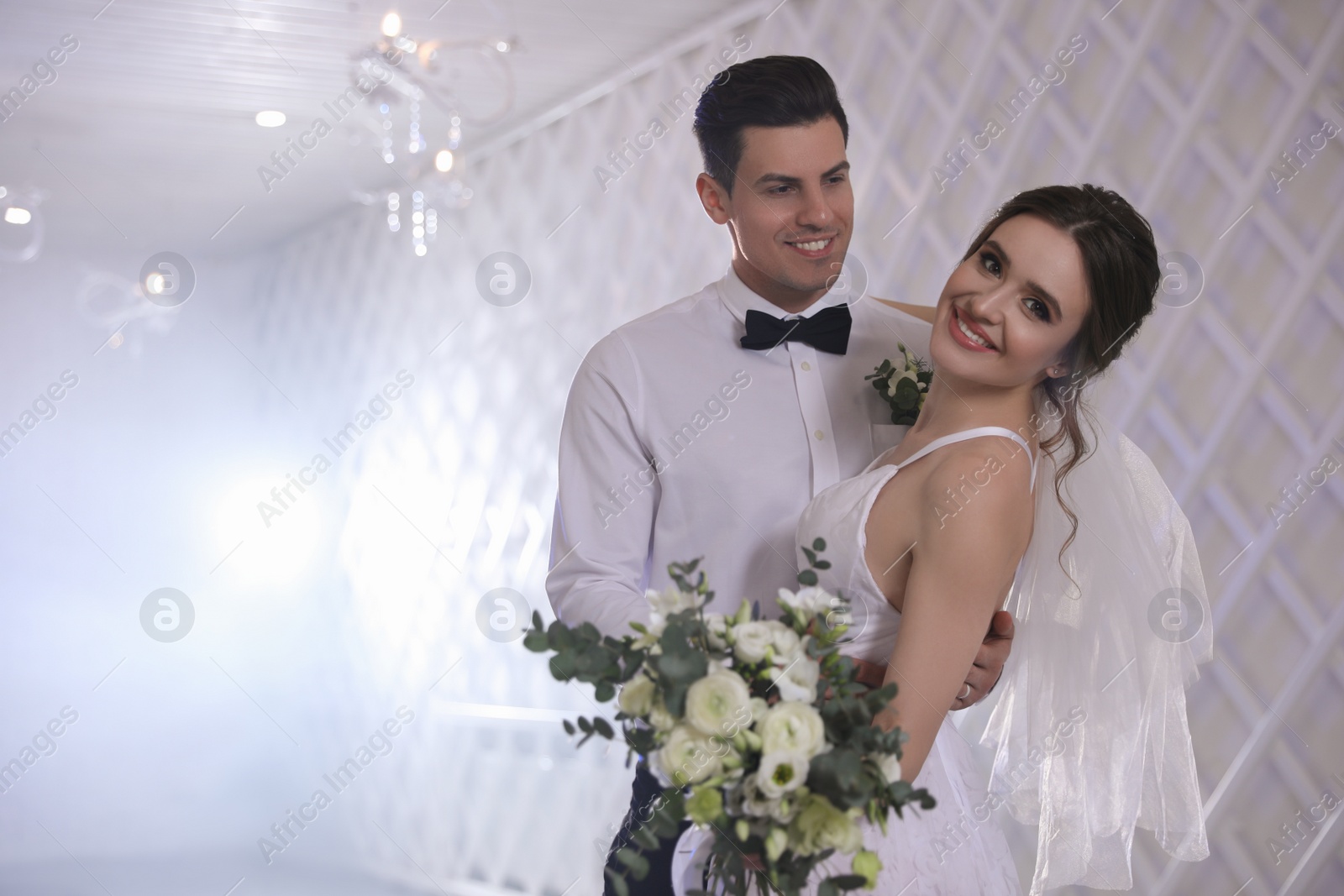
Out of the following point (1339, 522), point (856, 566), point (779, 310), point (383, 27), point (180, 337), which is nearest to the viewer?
point (856, 566)

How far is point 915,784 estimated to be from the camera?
127 cm

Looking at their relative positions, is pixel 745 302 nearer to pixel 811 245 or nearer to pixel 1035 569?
pixel 811 245

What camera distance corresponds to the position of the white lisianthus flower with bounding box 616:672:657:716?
1003 millimetres

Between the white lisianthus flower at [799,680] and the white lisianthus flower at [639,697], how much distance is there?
0.11 m

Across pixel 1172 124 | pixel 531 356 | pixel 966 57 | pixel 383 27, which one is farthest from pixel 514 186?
pixel 1172 124

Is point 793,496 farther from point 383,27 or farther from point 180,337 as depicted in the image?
point 180,337

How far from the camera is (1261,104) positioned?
216 centimetres

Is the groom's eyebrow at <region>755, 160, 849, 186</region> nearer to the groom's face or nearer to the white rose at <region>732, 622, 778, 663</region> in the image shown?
the groom's face

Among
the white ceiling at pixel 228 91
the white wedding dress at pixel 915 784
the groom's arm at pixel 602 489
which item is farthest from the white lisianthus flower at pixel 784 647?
the white ceiling at pixel 228 91

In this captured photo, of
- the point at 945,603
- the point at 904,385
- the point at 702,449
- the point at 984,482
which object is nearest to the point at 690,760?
the point at 945,603

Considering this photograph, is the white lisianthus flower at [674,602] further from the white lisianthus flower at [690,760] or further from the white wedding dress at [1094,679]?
the white wedding dress at [1094,679]

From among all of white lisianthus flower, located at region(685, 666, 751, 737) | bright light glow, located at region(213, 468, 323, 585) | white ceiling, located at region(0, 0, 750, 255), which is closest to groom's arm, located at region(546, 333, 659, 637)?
white lisianthus flower, located at region(685, 666, 751, 737)

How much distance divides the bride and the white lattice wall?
2.87ft

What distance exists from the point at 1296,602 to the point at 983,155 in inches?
49.2
